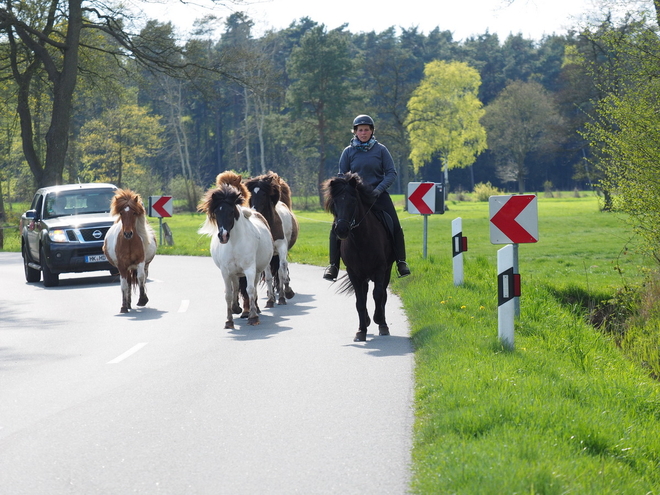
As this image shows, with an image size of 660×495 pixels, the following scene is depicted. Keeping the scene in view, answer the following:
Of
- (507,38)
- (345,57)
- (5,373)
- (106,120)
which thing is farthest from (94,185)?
(507,38)

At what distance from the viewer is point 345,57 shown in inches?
2876

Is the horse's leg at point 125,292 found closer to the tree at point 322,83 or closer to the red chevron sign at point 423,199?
the red chevron sign at point 423,199

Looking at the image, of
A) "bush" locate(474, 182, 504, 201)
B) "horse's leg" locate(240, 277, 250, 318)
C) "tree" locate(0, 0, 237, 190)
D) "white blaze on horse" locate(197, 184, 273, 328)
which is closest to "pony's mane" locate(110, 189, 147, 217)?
"white blaze on horse" locate(197, 184, 273, 328)

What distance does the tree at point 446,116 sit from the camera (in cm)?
8044

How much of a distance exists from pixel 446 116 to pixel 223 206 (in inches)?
2916

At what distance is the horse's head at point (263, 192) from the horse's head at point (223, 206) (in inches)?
79.3

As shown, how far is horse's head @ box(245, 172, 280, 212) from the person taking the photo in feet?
46.9

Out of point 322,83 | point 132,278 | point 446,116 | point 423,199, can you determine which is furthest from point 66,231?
point 446,116

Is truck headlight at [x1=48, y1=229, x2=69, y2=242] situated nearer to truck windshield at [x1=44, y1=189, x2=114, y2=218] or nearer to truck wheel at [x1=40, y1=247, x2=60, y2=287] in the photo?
truck wheel at [x1=40, y1=247, x2=60, y2=287]

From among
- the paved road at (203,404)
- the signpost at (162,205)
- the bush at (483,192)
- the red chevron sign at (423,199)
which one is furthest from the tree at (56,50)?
the bush at (483,192)

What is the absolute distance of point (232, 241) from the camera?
40.0 ft

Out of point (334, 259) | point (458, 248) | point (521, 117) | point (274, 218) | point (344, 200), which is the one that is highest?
point (521, 117)

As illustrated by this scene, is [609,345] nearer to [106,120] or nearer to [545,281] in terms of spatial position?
[545,281]

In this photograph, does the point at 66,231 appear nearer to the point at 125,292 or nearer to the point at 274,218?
the point at 125,292
